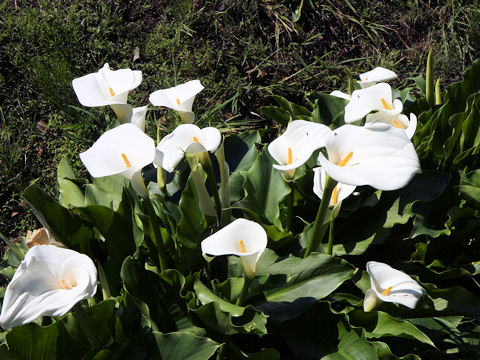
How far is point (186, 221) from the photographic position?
1492 mm

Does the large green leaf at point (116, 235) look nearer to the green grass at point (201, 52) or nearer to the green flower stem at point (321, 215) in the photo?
the green flower stem at point (321, 215)

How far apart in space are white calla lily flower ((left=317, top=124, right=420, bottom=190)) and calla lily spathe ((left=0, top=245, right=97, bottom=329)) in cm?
51

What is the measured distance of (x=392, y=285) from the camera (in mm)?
1315

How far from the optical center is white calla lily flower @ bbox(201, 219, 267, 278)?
1.16 m

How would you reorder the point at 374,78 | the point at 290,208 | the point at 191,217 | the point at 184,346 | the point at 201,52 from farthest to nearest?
the point at 201,52
the point at 374,78
the point at 290,208
the point at 191,217
the point at 184,346

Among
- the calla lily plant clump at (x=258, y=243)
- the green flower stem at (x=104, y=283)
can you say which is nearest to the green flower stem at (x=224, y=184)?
the calla lily plant clump at (x=258, y=243)

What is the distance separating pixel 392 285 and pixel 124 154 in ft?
2.34

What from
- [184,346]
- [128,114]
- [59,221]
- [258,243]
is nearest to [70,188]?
[59,221]

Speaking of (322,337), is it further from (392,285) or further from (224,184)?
(224,184)

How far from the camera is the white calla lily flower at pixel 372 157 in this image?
1.02 metres

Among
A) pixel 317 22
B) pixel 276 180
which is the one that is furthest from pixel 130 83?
pixel 317 22

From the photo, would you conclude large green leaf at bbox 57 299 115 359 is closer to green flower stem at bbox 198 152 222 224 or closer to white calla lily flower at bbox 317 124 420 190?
green flower stem at bbox 198 152 222 224

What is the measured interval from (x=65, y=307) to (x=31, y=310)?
0.07m

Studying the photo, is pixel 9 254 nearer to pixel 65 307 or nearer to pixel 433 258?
pixel 65 307
